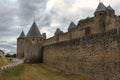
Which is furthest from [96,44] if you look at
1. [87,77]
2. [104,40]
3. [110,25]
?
[110,25]

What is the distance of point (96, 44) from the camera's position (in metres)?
22.9

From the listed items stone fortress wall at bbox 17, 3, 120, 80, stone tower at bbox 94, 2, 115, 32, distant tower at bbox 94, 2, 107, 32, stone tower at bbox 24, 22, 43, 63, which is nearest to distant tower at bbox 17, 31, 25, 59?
stone fortress wall at bbox 17, 3, 120, 80

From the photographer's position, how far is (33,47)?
4312cm

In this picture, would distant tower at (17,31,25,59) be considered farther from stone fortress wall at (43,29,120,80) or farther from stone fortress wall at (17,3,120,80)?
stone fortress wall at (43,29,120,80)

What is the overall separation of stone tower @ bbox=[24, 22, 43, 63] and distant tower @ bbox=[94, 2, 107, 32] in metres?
12.8

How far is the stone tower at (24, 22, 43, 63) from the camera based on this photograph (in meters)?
42.9

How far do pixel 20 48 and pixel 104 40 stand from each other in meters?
45.3

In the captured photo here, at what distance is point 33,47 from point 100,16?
14130 mm

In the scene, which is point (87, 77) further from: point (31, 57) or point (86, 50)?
point (31, 57)

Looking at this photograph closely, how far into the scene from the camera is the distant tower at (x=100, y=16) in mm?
33584

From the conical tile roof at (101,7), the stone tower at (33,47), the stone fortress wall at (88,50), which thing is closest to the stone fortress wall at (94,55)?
the stone fortress wall at (88,50)

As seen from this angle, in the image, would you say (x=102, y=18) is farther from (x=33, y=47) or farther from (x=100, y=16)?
(x=33, y=47)

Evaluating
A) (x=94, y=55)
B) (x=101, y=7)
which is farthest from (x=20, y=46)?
(x=94, y=55)

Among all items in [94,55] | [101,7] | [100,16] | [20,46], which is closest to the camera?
[94,55]
